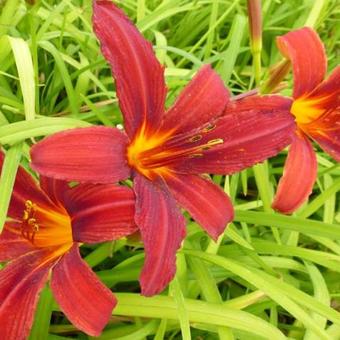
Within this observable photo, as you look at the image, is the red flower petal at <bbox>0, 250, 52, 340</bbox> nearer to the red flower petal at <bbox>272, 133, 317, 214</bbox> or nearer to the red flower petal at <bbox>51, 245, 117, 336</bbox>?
the red flower petal at <bbox>51, 245, 117, 336</bbox>

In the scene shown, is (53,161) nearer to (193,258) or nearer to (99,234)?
(99,234)

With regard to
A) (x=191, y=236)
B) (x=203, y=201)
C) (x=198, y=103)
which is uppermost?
(x=198, y=103)

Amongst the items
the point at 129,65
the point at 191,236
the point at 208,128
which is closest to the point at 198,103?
the point at 208,128

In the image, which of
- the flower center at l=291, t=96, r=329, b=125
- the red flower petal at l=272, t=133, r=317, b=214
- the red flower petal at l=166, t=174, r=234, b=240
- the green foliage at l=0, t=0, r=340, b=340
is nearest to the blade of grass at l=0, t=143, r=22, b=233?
the green foliage at l=0, t=0, r=340, b=340

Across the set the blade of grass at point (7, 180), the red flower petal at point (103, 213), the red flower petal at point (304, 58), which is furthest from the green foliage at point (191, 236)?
the red flower petal at point (304, 58)

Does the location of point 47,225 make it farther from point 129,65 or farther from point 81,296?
point 129,65

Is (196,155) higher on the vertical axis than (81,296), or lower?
higher

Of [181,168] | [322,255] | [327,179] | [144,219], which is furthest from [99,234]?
[327,179]
